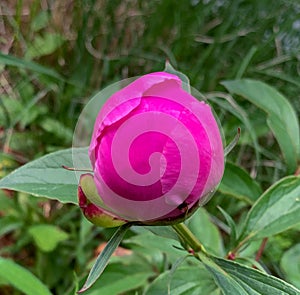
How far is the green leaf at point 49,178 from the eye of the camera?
49cm

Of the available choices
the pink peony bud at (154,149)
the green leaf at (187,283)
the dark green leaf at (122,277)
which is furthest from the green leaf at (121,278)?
the pink peony bud at (154,149)

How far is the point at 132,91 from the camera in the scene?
38 cm

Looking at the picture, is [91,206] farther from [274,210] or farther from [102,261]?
[274,210]

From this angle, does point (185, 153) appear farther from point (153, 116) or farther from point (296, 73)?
point (296, 73)

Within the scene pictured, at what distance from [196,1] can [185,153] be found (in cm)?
100

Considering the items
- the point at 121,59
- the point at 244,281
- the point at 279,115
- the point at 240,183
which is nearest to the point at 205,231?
the point at 240,183

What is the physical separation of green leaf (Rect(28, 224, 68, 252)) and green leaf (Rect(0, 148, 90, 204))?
0.47 metres

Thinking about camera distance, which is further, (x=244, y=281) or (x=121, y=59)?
(x=121, y=59)

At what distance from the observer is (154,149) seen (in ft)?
1.22

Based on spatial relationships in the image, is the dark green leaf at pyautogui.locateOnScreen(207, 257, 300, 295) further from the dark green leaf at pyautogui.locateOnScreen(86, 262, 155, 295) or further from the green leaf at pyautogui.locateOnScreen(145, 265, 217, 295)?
the dark green leaf at pyautogui.locateOnScreen(86, 262, 155, 295)

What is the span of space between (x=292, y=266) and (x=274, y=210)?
20 centimetres

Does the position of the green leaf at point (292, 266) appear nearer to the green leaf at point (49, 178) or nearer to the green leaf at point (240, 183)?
A: the green leaf at point (240, 183)

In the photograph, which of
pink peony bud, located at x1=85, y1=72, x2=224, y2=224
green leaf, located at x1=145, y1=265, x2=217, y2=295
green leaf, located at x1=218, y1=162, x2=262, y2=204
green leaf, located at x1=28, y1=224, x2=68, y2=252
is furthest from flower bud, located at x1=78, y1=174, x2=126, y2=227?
green leaf, located at x1=28, y1=224, x2=68, y2=252

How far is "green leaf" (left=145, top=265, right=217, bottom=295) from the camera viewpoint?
0.59m
